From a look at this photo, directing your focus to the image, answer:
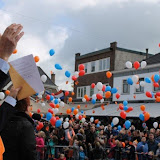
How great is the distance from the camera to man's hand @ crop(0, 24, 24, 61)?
70.7 inches

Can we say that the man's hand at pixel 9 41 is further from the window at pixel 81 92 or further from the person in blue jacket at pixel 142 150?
the window at pixel 81 92

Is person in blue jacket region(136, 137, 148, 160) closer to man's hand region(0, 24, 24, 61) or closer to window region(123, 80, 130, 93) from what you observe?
man's hand region(0, 24, 24, 61)

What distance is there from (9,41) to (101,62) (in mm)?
27992

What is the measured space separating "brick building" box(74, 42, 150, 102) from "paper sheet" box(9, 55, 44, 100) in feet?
82.8

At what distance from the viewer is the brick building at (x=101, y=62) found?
28281mm

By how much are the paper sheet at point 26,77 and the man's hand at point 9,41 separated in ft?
1.05

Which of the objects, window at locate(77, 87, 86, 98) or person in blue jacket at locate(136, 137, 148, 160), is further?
window at locate(77, 87, 86, 98)

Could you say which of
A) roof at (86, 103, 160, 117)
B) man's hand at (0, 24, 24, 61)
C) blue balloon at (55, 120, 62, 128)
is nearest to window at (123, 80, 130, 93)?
roof at (86, 103, 160, 117)

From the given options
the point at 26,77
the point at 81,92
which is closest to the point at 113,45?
the point at 81,92

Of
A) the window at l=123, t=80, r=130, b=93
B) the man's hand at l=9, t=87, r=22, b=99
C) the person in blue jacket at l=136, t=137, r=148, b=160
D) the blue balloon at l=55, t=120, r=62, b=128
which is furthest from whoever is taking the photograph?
the window at l=123, t=80, r=130, b=93

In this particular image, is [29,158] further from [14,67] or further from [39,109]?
[39,109]

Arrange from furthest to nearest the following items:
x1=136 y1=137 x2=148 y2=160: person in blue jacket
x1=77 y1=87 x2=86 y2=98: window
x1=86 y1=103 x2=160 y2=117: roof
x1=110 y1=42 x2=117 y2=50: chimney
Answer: x1=77 y1=87 x2=86 y2=98: window < x1=110 y1=42 x2=117 y2=50: chimney < x1=86 y1=103 x2=160 y2=117: roof < x1=136 y1=137 x2=148 y2=160: person in blue jacket

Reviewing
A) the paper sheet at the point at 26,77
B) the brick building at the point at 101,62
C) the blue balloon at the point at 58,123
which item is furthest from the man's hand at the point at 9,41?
the brick building at the point at 101,62

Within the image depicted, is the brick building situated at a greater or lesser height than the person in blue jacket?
greater
